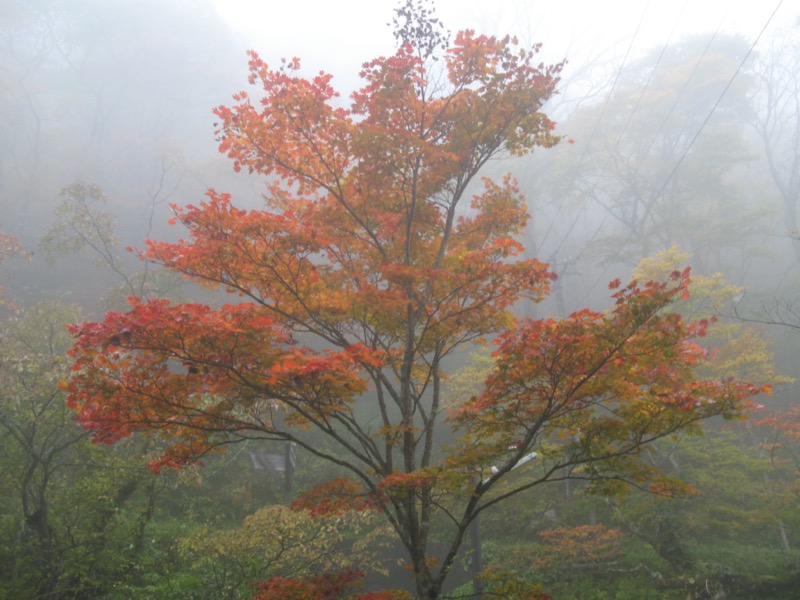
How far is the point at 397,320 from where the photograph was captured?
439 cm

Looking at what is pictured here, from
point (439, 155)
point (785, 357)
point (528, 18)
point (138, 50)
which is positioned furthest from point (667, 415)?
point (138, 50)

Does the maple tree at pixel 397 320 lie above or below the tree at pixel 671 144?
below

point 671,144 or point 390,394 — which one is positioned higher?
point 671,144

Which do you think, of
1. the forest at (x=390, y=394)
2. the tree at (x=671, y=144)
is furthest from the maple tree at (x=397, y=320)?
the tree at (x=671, y=144)

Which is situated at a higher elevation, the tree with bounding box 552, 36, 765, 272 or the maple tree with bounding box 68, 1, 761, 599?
the tree with bounding box 552, 36, 765, 272

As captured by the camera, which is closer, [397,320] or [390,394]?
[397,320]

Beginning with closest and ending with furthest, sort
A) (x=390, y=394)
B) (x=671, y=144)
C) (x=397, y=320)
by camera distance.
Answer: (x=397, y=320) < (x=390, y=394) < (x=671, y=144)

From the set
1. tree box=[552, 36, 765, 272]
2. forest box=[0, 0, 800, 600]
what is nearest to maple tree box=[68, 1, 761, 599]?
forest box=[0, 0, 800, 600]

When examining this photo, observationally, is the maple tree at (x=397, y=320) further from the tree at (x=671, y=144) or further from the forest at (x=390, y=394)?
the tree at (x=671, y=144)

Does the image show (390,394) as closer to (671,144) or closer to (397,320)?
(397,320)

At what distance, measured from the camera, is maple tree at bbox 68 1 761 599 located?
3275 mm

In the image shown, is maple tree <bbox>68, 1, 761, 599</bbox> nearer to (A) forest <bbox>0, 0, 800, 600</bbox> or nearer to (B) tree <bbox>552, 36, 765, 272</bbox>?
(A) forest <bbox>0, 0, 800, 600</bbox>

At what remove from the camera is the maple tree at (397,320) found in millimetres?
3275

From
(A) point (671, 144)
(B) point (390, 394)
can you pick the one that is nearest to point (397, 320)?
(B) point (390, 394)
